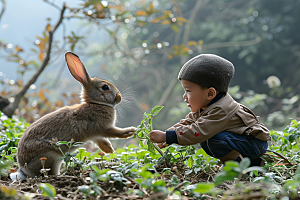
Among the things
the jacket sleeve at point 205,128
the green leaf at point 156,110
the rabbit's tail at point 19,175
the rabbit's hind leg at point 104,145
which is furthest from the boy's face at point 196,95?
the rabbit's tail at point 19,175

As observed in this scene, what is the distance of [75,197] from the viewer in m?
1.36

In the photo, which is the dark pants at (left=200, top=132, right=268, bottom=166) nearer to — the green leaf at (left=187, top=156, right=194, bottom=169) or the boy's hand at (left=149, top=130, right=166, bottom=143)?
the green leaf at (left=187, top=156, right=194, bottom=169)

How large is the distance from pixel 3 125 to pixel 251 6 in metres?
8.84

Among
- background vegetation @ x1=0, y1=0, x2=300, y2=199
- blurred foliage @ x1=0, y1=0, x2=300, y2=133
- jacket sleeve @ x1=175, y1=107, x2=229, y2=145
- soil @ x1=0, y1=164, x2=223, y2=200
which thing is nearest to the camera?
soil @ x1=0, y1=164, x2=223, y2=200

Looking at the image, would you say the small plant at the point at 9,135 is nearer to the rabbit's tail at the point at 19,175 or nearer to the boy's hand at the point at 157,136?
the rabbit's tail at the point at 19,175

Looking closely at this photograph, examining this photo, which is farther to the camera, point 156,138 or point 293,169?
point 293,169

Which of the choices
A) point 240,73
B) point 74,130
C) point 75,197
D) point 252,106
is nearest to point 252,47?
point 240,73

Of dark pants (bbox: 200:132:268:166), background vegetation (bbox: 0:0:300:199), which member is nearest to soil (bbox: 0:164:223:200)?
background vegetation (bbox: 0:0:300:199)

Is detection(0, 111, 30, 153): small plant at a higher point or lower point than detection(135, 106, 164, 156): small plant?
lower

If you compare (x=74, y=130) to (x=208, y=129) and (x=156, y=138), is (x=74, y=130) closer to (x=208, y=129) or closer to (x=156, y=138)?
(x=156, y=138)

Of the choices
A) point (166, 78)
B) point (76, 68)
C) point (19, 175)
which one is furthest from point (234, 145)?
point (166, 78)

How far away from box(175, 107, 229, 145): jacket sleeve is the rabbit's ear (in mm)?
1043

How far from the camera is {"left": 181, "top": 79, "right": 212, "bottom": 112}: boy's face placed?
78.0 inches

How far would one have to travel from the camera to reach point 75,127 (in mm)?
2080
